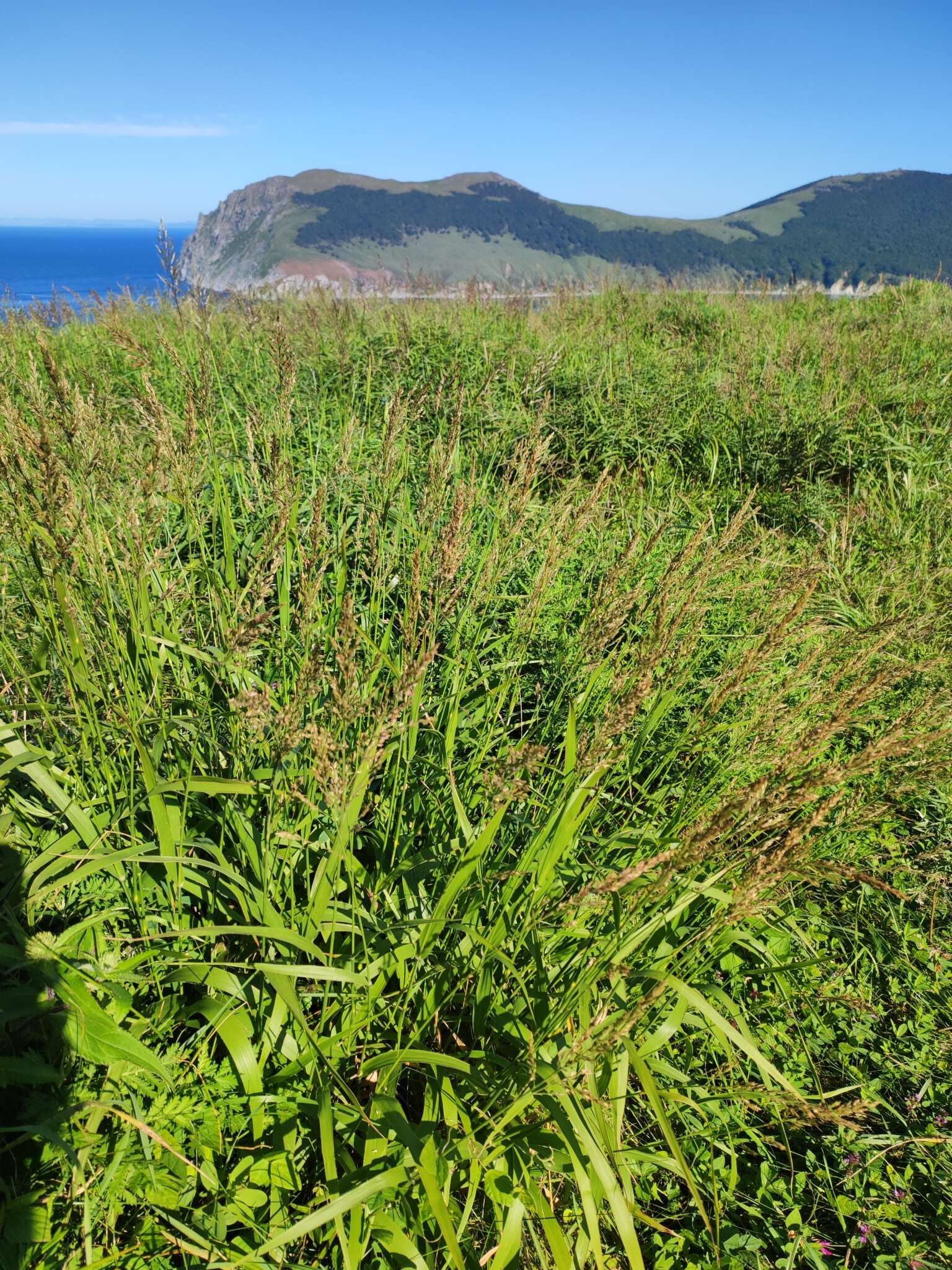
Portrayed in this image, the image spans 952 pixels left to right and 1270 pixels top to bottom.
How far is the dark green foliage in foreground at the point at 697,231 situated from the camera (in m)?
63.2

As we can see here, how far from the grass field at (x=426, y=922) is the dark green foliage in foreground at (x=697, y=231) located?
193ft

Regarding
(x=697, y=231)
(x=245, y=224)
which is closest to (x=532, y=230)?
(x=697, y=231)

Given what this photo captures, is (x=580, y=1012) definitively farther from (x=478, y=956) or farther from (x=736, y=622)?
(x=736, y=622)

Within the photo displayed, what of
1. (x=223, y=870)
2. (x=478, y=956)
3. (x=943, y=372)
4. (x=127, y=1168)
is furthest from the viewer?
(x=943, y=372)

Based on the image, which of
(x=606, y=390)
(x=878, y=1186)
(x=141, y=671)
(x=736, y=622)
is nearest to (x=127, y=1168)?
(x=141, y=671)

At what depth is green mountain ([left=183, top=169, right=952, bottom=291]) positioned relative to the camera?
67.2m

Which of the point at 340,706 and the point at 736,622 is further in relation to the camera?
the point at 736,622

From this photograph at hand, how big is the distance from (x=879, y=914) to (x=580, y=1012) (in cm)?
152

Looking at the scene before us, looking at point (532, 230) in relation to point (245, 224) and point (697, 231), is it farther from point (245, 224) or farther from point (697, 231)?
point (245, 224)

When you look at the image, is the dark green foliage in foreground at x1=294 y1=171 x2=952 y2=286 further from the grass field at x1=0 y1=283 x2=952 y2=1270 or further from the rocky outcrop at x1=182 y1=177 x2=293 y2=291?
the grass field at x1=0 y1=283 x2=952 y2=1270

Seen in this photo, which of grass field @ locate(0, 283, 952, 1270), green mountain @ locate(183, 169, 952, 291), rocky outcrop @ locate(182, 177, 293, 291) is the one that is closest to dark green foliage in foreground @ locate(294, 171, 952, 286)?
green mountain @ locate(183, 169, 952, 291)

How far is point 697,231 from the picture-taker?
3361 inches

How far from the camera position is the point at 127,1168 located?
4.27ft

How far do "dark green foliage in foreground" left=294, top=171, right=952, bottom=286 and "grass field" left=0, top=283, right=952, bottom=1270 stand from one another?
2318 inches
